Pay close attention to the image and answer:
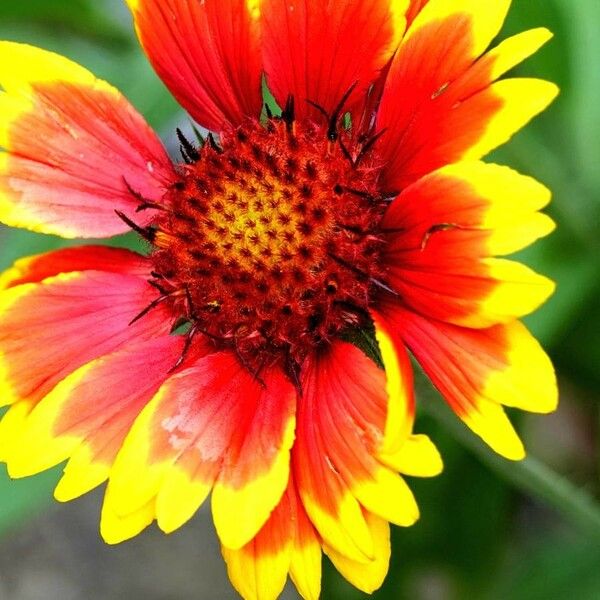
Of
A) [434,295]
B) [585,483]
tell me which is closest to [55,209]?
[434,295]

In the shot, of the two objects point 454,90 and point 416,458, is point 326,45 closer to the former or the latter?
point 454,90

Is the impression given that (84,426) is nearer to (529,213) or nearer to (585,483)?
(529,213)

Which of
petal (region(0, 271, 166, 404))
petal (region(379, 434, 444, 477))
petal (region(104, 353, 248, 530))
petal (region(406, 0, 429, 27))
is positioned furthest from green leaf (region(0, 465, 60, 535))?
petal (region(406, 0, 429, 27))

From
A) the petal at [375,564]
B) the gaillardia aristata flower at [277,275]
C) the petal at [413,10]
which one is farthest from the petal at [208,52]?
the petal at [375,564]

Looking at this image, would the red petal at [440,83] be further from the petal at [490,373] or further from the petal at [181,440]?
the petal at [181,440]

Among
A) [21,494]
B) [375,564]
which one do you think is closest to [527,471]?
[375,564]

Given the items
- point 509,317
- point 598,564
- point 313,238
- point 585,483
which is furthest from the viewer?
point 585,483
